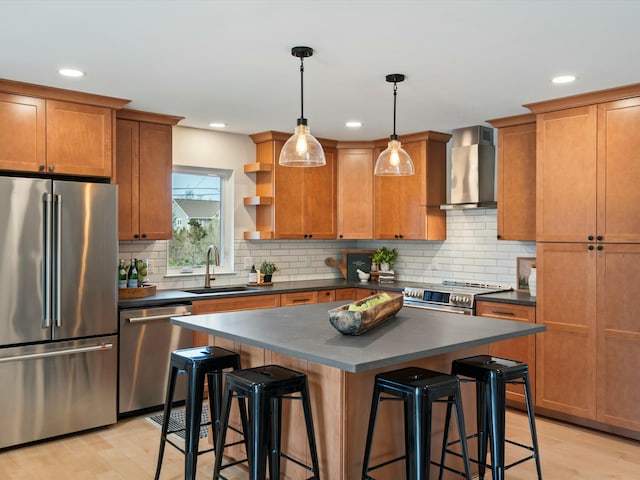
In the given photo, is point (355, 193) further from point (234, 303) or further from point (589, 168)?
point (589, 168)

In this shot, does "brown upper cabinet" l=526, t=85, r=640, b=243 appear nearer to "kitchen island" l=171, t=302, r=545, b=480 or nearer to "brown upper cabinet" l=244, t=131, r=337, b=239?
"kitchen island" l=171, t=302, r=545, b=480

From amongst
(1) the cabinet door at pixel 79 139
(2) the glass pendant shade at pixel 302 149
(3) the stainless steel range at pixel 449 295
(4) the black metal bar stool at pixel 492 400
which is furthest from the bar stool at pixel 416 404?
(1) the cabinet door at pixel 79 139

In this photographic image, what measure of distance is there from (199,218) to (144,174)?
0.93 meters

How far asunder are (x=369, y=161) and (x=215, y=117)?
1915 mm

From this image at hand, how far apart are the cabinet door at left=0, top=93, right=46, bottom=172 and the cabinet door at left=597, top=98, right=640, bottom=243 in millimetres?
4016

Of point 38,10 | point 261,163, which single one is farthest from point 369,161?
point 38,10

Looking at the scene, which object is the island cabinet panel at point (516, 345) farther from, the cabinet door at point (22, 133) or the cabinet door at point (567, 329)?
the cabinet door at point (22, 133)

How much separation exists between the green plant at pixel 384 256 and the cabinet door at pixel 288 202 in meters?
0.94

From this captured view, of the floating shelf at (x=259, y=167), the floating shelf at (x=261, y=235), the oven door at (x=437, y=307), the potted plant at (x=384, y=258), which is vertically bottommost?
the oven door at (x=437, y=307)

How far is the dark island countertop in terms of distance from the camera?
241cm

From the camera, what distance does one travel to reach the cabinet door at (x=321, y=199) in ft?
19.3

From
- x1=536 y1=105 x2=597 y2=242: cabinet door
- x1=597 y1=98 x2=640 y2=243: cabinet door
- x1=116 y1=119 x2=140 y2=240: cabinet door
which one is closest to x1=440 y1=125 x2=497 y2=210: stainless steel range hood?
x1=536 y1=105 x2=597 y2=242: cabinet door

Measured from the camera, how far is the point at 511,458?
3.57 metres

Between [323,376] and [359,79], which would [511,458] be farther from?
[359,79]
